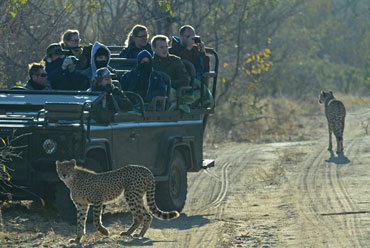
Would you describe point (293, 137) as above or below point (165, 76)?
below

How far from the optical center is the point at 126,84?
1114 cm

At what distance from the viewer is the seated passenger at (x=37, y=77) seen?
1086cm

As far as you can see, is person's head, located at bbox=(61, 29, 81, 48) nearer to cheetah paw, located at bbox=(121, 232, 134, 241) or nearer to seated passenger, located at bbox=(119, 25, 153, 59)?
seated passenger, located at bbox=(119, 25, 153, 59)

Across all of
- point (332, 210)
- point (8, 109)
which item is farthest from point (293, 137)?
point (8, 109)

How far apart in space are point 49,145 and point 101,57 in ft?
7.00

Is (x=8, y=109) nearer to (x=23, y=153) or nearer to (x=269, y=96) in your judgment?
(x=23, y=153)

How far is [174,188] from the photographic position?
11.6m

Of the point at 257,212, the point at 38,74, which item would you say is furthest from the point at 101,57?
the point at 257,212

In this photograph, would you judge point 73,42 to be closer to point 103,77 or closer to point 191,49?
point 191,49

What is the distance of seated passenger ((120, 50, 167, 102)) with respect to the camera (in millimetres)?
10969

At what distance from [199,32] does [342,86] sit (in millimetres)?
26223

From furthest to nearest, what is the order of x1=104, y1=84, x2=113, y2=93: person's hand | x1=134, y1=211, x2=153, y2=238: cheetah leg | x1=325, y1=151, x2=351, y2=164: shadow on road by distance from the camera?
1. x1=325, y1=151, x2=351, y2=164: shadow on road
2. x1=104, y1=84, x2=113, y2=93: person's hand
3. x1=134, y1=211, x2=153, y2=238: cheetah leg

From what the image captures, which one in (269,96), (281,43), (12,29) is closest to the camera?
(12,29)

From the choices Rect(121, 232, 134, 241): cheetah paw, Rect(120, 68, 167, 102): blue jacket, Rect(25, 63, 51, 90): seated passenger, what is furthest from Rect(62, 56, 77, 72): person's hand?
Rect(121, 232, 134, 241): cheetah paw
